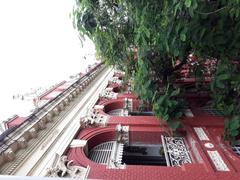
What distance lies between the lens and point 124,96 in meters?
12.5

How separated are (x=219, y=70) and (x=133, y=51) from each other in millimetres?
3343

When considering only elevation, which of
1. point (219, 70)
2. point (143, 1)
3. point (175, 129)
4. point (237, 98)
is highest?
point (143, 1)

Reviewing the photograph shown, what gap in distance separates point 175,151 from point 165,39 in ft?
12.9

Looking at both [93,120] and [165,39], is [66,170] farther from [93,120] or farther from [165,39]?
[165,39]

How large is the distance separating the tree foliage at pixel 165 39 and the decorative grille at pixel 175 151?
36.5 inches

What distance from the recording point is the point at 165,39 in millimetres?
5414

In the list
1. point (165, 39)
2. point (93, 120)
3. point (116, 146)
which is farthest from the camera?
point (93, 120)

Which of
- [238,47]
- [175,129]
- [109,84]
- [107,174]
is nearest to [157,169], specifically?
[107,174]

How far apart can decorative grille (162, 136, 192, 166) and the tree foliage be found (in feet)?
3.04

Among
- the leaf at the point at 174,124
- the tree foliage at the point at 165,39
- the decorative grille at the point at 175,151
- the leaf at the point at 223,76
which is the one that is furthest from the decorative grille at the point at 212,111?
the leaf at the point at 223,76

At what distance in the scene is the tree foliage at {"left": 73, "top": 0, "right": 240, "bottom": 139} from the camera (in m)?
5.02

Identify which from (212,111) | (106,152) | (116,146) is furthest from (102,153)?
(212,111)

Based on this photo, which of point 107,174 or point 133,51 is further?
point 133,51

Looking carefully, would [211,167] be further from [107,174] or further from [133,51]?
[133,51]
